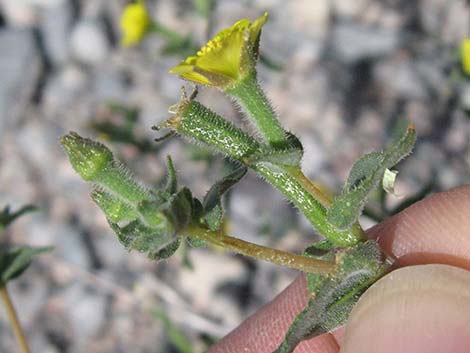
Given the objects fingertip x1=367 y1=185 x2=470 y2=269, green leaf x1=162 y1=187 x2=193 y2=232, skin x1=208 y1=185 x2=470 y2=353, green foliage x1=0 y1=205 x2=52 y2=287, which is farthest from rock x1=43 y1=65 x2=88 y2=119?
green leaf x1=162 y1=187 x2=193 y2=232

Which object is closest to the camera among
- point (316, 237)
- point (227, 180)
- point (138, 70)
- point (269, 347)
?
point (227, 180)

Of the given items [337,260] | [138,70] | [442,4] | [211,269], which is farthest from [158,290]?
[337,260]

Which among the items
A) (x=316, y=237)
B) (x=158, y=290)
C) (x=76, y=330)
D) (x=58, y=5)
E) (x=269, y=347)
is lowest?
(x=76, y=330)

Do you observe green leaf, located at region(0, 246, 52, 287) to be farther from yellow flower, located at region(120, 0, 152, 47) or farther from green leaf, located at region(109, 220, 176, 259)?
yellow flower, located at region(120, 0, 152, 47)

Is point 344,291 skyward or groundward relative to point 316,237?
skyward

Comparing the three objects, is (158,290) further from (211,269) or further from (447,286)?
(447,286)

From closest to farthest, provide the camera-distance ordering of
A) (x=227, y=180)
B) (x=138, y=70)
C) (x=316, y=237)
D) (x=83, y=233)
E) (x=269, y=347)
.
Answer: (x=227, y=180), (x=269, y=347), (x=316, y=237), (x=83, y=233), (x=138, y=70)

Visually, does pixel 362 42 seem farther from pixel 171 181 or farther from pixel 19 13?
pixel 171 181
